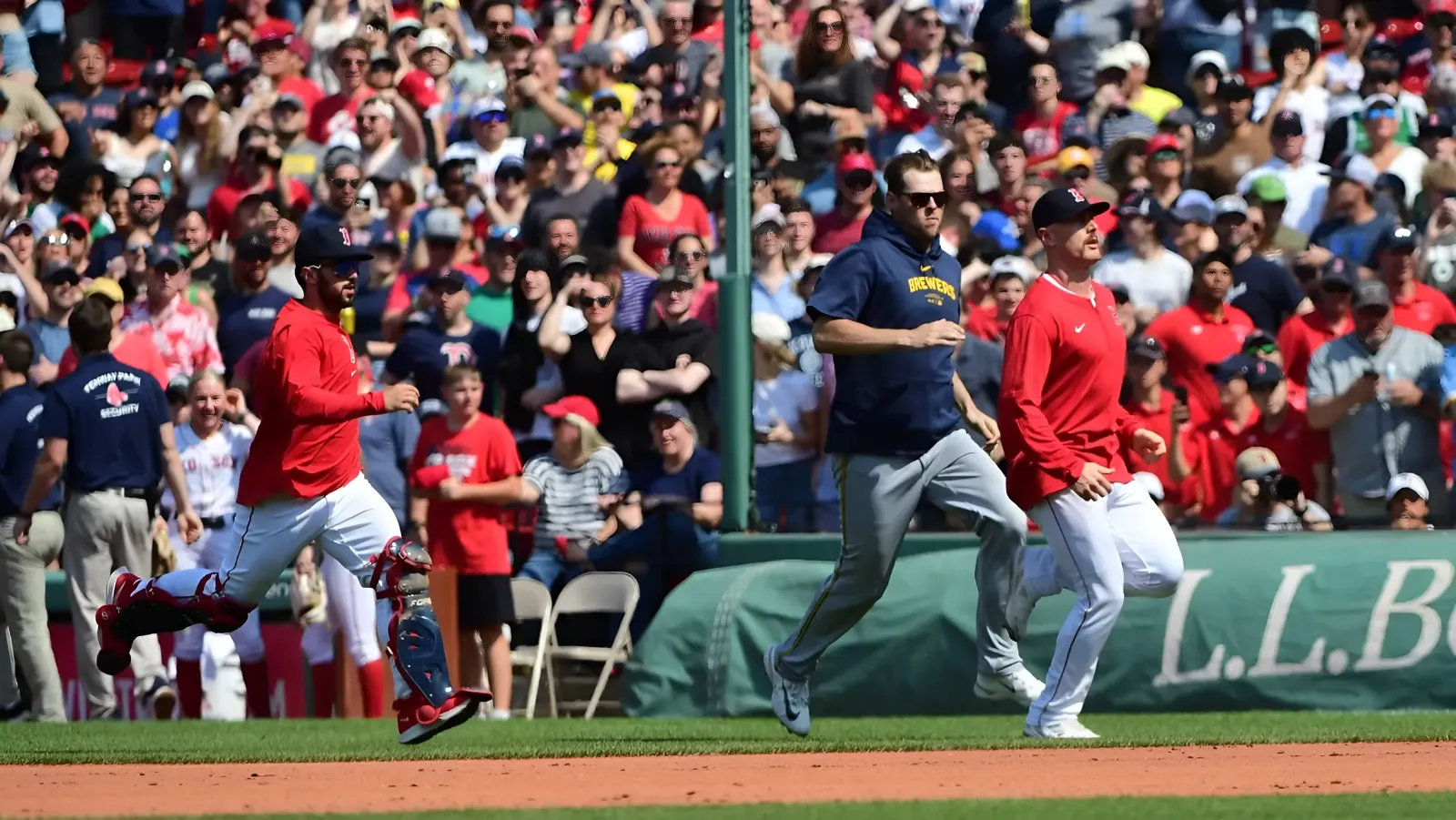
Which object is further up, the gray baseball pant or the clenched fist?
the clenched fist

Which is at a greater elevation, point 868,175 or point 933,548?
point 868,175

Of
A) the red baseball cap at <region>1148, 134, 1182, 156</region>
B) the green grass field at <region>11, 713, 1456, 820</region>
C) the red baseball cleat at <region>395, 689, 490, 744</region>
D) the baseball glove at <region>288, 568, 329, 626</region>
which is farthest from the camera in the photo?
the red baseball cap at <region>1148, 134, 1182, 156</region>

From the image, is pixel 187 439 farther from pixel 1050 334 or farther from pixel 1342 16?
pixel 1342 16

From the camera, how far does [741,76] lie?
13352mm

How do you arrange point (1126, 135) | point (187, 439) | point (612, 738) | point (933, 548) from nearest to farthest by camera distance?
point (612, 738)
point (933, 548)
point (187, 439)
point (1126, 135)

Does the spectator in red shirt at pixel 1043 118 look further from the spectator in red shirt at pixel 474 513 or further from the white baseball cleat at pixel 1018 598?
the white baseball cleat at pixel 1018 598

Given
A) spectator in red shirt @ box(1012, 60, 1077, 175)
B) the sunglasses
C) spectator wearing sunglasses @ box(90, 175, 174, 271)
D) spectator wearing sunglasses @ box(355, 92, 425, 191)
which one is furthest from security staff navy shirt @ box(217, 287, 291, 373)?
the sunglasses

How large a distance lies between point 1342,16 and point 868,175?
440cm

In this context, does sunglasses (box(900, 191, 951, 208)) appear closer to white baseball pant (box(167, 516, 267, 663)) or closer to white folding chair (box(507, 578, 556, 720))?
white folding chair (box(507, 578, 556, 720))

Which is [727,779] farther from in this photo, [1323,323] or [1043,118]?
[1043,118]

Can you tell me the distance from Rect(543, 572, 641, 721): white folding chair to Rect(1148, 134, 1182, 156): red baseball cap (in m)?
4.66

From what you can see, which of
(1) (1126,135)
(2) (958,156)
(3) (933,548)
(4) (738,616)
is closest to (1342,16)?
(1) (1126,135)

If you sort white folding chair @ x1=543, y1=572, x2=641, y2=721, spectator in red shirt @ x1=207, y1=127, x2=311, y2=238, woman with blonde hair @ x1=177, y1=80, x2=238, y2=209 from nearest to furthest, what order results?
white folding chair @ x1=543, y1=572, x2=641, y2=721
spectator in red shirt @ x1=207, y1=127, x2=311, y2=238
woman with blonde hair @ x1=177, y1=80, x2=238, y2=209

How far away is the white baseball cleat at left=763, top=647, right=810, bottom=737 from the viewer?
9.39m
